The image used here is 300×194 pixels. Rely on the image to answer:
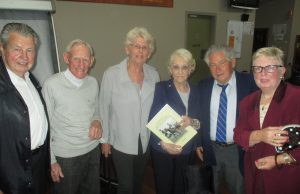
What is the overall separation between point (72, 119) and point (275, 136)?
1.52m

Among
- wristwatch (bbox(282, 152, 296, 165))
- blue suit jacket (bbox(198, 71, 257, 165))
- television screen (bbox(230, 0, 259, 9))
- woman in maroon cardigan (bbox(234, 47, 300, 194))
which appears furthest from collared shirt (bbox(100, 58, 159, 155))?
television screen (bbox(230, 0, 259, 9))

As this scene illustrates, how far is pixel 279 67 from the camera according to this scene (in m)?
1.72

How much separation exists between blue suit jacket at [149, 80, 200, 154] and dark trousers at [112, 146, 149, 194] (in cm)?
24

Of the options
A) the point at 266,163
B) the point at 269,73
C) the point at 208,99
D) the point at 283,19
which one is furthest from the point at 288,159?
the point at 283,19

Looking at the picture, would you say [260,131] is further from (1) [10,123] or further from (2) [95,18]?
(2) [95,18]

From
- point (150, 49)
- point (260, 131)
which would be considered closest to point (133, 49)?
point (150, 49)

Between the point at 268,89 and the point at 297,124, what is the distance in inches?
11.6

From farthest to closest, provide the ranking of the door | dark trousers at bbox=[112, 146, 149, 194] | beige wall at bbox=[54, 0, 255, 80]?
the door, beige wall at bbox=[54, 0, 255, 80], dark trousers at bbox=[112, 146, 149, 194]

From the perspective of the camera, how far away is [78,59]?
2104 millimetres

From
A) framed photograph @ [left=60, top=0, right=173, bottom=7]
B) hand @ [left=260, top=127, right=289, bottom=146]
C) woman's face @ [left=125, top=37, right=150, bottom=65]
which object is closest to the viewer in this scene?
hand @ [left=260, top=127, right=289, bottom=146]

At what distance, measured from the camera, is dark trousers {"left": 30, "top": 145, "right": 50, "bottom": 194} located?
1.85 metres

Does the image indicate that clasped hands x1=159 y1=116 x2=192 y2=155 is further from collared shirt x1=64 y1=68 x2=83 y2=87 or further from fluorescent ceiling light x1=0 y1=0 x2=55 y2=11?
fluorescent ceiling light x1=0 y1=0 x2=55 y2=11

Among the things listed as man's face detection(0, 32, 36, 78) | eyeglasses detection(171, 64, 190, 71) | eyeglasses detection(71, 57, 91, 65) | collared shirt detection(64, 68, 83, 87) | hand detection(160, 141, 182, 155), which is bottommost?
hand detection(160, 141, 182, 155)

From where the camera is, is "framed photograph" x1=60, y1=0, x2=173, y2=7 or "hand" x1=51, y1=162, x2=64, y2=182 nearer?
"hand" x1=51, y1=162, x2=64, y2=182
